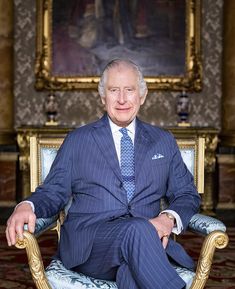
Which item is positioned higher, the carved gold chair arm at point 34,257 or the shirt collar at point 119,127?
the shirt collar at point 119,127

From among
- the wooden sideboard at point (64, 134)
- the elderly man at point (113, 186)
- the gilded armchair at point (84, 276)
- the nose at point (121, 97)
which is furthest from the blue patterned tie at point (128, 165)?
the wooden sideboard at point (64, 134)

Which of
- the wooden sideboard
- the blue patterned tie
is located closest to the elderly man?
the blue patterned tie

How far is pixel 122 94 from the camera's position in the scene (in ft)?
8.98

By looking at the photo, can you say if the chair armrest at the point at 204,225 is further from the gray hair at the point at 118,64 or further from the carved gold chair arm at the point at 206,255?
the gray hair at the point at 118,64

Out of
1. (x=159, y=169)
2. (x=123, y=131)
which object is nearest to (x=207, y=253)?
(x=159, y=169)

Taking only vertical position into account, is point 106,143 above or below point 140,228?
above

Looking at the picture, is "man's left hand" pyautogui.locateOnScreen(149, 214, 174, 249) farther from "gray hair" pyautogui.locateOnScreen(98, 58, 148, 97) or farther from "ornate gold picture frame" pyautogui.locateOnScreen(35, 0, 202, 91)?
"ornate gold picture frame" pyautogui.locateOnScreen(35, 0, 202, 91)

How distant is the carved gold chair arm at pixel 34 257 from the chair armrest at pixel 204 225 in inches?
26.4

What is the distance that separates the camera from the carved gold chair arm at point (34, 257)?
2.39 meters

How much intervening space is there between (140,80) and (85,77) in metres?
4.84

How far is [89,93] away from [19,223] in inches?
212

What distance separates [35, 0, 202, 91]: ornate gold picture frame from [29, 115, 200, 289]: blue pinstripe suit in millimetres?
4753

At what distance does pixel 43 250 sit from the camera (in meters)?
5.16

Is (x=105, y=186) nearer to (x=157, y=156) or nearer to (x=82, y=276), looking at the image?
(x=157, y=156)
